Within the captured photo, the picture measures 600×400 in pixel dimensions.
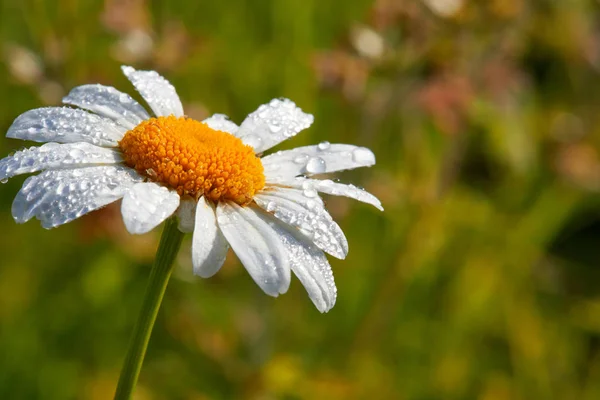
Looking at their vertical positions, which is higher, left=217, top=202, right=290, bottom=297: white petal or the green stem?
left=217, top=202, right=290, bottom=297: white petal

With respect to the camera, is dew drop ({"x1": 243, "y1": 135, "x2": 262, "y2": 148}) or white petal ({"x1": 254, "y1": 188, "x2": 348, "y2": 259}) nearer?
white petal ({"x1": 254, "y1": 188, "x2": 348, "y2": 259})

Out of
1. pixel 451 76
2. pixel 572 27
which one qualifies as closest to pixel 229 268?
pixel 451 76

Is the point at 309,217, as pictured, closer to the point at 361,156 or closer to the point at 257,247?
the point at 257,247

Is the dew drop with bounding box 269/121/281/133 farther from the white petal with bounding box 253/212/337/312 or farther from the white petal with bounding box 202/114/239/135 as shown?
the white petal with bounding box 253/212/337/312

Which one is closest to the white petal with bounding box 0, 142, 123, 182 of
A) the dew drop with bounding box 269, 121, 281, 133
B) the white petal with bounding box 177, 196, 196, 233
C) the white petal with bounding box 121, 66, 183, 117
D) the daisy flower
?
the daisy flower

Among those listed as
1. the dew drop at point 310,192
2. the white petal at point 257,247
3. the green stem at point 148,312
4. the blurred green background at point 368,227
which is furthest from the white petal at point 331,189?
the blurred green background at point 368,227

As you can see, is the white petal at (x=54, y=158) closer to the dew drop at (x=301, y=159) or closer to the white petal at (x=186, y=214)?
the white petal at (x=186, y=214)
